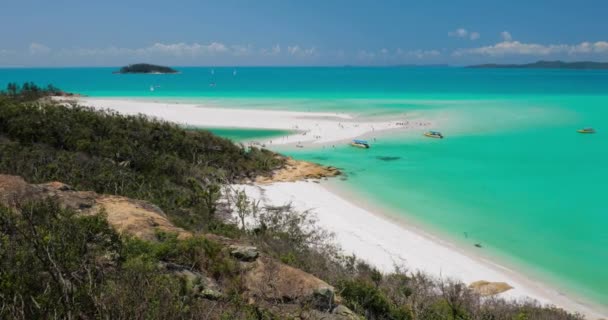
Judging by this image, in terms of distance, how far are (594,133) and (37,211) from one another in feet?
151

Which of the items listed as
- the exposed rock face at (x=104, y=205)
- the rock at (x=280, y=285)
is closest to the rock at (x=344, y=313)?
the rock at (x=280, y=285)

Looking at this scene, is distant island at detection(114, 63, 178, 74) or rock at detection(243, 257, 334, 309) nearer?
rock at detection(243, 257, 334, 309)

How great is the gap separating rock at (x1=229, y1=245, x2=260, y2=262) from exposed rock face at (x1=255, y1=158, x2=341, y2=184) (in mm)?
14046

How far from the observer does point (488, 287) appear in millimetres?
11773

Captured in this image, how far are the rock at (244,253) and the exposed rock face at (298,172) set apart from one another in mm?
14046

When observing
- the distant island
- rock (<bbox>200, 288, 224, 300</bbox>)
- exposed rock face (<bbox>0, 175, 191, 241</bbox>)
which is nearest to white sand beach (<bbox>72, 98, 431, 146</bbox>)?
exposed rock face (<bbox>0, 175, 191, 241</bbox>)

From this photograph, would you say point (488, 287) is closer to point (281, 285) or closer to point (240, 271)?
point (281, 285)

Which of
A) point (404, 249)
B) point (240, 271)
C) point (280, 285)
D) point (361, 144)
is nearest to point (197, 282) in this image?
point (240, 271)

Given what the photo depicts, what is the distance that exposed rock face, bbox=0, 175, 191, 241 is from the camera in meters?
8.53

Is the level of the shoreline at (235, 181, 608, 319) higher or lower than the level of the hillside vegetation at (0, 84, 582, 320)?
lower

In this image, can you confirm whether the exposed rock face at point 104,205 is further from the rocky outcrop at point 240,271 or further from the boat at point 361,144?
the boat at point 361,144

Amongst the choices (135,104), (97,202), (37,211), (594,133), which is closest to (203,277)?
(37,211)

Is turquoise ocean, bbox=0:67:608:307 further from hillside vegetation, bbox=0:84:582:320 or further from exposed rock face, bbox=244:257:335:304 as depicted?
exposed rock face, bbox=244:257:335:304

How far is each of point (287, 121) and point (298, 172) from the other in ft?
75.8
